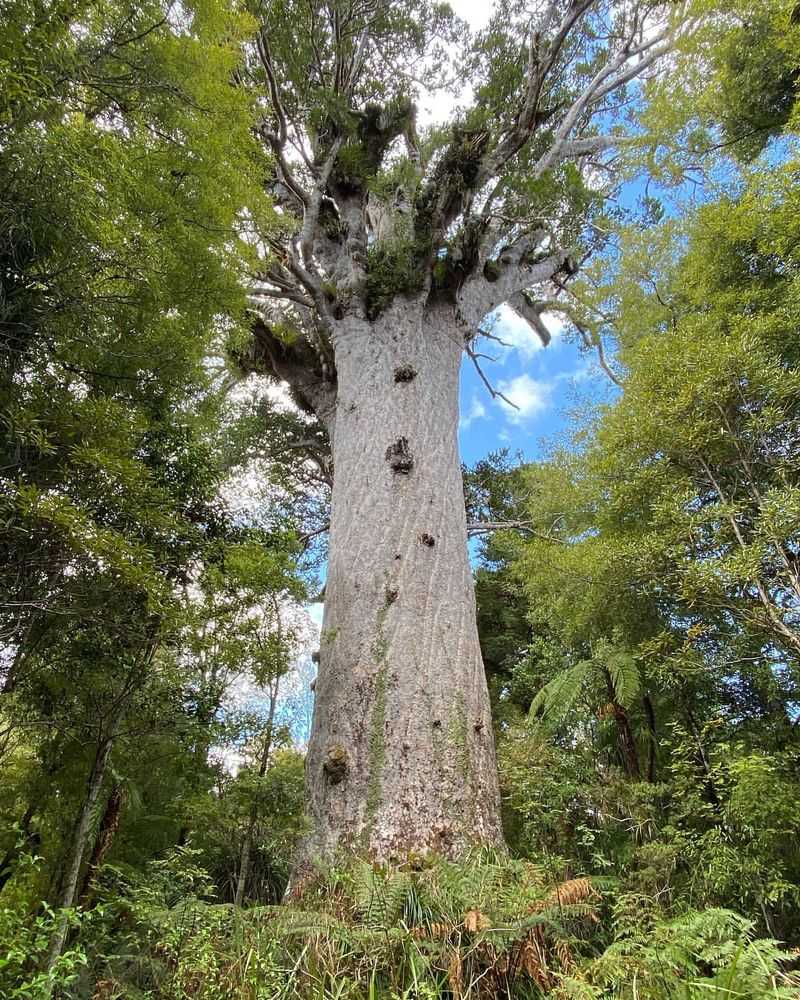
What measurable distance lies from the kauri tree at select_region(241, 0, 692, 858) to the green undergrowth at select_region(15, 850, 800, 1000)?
2.34 feet

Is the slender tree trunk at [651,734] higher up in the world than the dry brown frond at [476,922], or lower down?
higher up

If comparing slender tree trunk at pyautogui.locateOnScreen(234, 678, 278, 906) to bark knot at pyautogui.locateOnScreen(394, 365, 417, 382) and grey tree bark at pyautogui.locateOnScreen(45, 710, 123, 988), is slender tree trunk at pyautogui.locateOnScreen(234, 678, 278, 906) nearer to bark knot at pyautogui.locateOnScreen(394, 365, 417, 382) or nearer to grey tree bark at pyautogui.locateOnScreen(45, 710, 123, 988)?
grey tree bark at pyautogui.locateOnScreen(45, 710, 123, 988)

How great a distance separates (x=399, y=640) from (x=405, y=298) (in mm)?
3638

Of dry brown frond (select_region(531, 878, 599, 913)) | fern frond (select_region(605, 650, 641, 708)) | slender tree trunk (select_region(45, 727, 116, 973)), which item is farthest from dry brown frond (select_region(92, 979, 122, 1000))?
fern frond (select_region(605, 650, 641, 708))

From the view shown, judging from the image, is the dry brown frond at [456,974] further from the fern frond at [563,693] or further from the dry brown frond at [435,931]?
the fern frond at [563,693]

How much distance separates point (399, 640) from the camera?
356cm

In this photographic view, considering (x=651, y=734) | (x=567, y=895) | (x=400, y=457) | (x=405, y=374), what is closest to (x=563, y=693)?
(x=651, y=734)

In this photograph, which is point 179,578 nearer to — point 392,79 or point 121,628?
point 121,628

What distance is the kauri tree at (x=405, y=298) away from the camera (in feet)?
10.4

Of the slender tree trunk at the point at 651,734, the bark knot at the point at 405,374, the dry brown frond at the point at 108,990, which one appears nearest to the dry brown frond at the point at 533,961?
the dry brown frond at the point at 108,990

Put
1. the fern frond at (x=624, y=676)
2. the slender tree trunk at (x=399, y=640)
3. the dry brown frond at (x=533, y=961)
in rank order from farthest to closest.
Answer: the fern frond at (x=624, y=676)
the slender tree trunk at (x=399, y=640)
the dry brown frond at (x=533, y=961)

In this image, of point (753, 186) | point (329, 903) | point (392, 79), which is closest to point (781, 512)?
point (753, 186)

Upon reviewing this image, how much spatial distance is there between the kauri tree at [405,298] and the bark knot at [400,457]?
18 millimetres

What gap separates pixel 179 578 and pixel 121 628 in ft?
1.70
